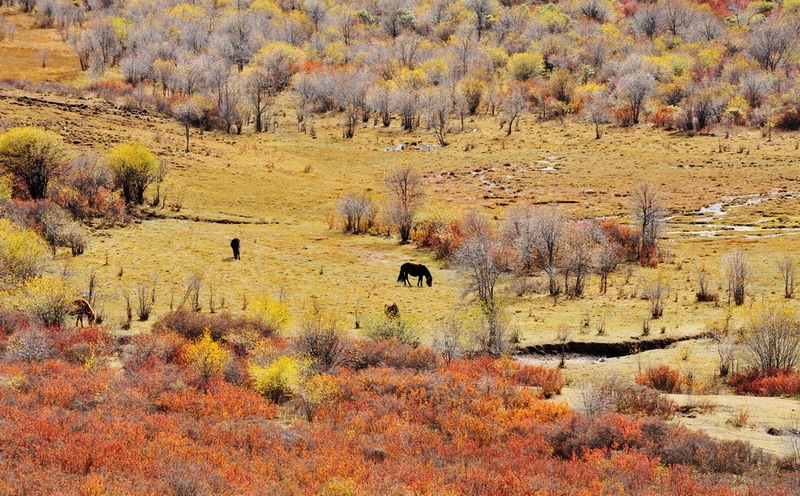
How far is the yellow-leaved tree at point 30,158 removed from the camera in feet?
149

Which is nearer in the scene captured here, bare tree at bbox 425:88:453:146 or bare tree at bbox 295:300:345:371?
bare tree at bbox 295:300:345:371

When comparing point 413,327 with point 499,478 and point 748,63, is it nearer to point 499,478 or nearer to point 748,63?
point 499,478

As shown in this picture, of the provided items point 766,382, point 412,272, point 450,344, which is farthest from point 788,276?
point 450,344

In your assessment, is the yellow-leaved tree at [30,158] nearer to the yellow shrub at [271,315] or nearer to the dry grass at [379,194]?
the dry grass at [379,194]

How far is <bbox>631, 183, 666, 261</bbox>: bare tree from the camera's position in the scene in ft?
146

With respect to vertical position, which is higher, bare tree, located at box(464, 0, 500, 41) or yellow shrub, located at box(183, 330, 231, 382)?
bare tree, located at box(464, 0, 500, 41)

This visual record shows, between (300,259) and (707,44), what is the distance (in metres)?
130

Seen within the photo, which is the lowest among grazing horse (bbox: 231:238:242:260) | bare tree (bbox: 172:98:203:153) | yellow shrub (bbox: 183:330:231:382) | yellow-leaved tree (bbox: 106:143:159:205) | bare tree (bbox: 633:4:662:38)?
yellow shrub (bbox: 183:330:231:382)

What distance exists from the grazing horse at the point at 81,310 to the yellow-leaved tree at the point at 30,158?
2462 centimetres

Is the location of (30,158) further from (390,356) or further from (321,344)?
(390,356)

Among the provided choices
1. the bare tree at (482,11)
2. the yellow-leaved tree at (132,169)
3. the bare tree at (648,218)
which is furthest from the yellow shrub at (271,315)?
the bare tree at (482,11)

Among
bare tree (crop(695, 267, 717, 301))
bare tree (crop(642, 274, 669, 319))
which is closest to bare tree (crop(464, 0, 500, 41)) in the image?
bare tree (crop(695, 267, 717, 301))

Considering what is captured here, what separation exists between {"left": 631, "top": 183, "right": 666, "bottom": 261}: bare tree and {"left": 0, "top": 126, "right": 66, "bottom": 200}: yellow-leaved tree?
46.2 m

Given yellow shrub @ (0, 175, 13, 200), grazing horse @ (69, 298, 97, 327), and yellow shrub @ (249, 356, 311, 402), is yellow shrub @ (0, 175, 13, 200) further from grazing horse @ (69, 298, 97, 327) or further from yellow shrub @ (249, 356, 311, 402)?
yellow shrub @ (249, 356, 311, 402)
